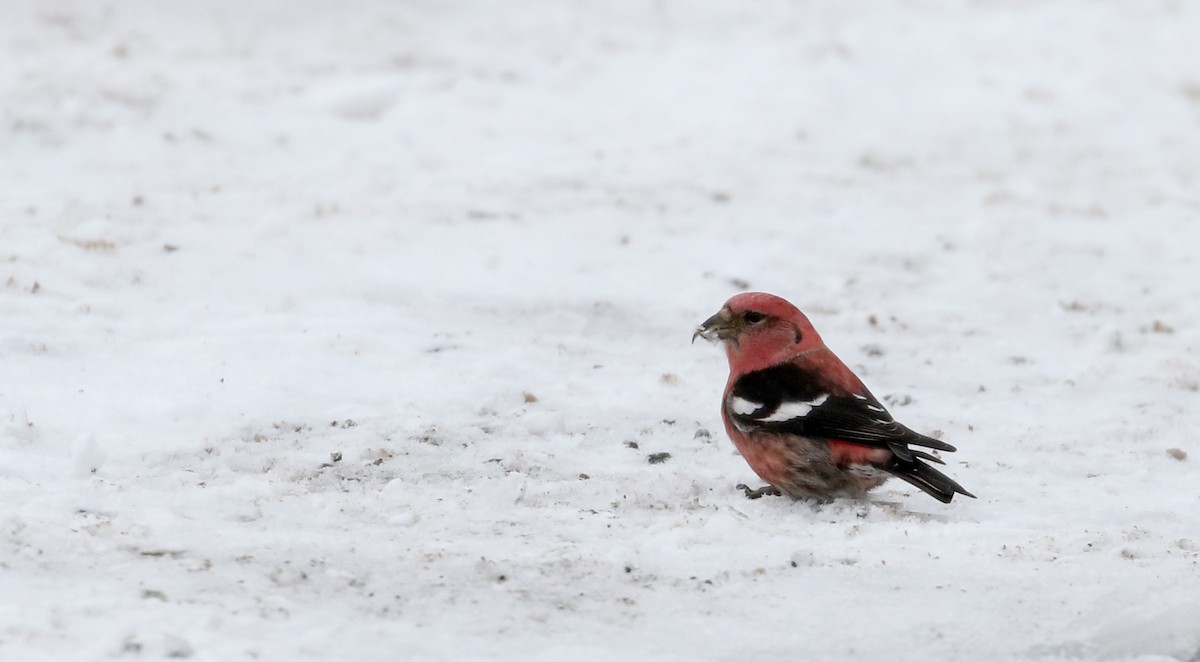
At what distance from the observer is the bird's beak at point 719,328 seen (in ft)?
15.5

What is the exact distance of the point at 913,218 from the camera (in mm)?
7465

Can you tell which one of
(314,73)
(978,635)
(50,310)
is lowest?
(978,635)


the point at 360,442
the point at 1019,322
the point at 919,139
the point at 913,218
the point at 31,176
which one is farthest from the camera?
the point at 919,139

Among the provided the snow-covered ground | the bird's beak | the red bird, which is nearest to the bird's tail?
the red bird

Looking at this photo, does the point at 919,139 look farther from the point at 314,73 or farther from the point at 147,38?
the point at 147,38

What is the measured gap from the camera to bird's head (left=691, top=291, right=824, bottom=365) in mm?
4648

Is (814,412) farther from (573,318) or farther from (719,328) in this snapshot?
(573,318)

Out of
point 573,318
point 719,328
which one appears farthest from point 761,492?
point 573,318

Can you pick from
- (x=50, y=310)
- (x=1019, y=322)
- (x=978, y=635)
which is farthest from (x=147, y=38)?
(x=978, y=635)

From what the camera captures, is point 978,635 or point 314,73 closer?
point 978,635

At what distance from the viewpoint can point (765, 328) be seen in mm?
4676

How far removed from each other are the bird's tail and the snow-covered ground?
150 mm

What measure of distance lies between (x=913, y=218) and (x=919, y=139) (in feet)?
4.67

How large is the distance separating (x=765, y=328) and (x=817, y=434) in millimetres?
570
